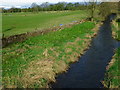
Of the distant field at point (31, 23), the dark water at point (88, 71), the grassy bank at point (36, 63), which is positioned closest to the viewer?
the grassy bank at point (36, 63)

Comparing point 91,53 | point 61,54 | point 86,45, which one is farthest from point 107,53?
point 61,54

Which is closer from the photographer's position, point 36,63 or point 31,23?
point 36,63

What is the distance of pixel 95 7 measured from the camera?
194 feet

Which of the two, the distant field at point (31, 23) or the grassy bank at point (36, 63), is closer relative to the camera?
the grassy bank at point (36, 63)

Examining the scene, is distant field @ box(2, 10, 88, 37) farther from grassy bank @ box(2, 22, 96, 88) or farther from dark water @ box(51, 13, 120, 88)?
dark water @ box(51, 13, 120, 88)

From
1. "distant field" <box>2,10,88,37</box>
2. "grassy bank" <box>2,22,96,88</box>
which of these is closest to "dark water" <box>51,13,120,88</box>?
"grassy bank" <box>2,22,96,88</box>

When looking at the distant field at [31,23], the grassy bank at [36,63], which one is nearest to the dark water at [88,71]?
the grassy bank at [36,63]

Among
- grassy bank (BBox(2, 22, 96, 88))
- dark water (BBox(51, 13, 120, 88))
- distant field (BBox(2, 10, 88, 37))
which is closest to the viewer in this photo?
grassy bank (BBox(2, 22, 96, 88))

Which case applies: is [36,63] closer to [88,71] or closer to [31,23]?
[88,71]

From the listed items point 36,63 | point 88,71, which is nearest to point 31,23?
point 36,63

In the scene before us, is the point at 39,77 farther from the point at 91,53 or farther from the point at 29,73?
the point at 91,53

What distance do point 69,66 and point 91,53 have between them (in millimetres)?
6007

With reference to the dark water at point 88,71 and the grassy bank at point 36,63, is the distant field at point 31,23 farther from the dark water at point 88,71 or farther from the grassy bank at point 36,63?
the dark water at point 88,71

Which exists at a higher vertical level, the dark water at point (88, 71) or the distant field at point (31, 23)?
the distant field at point (31, 23)
